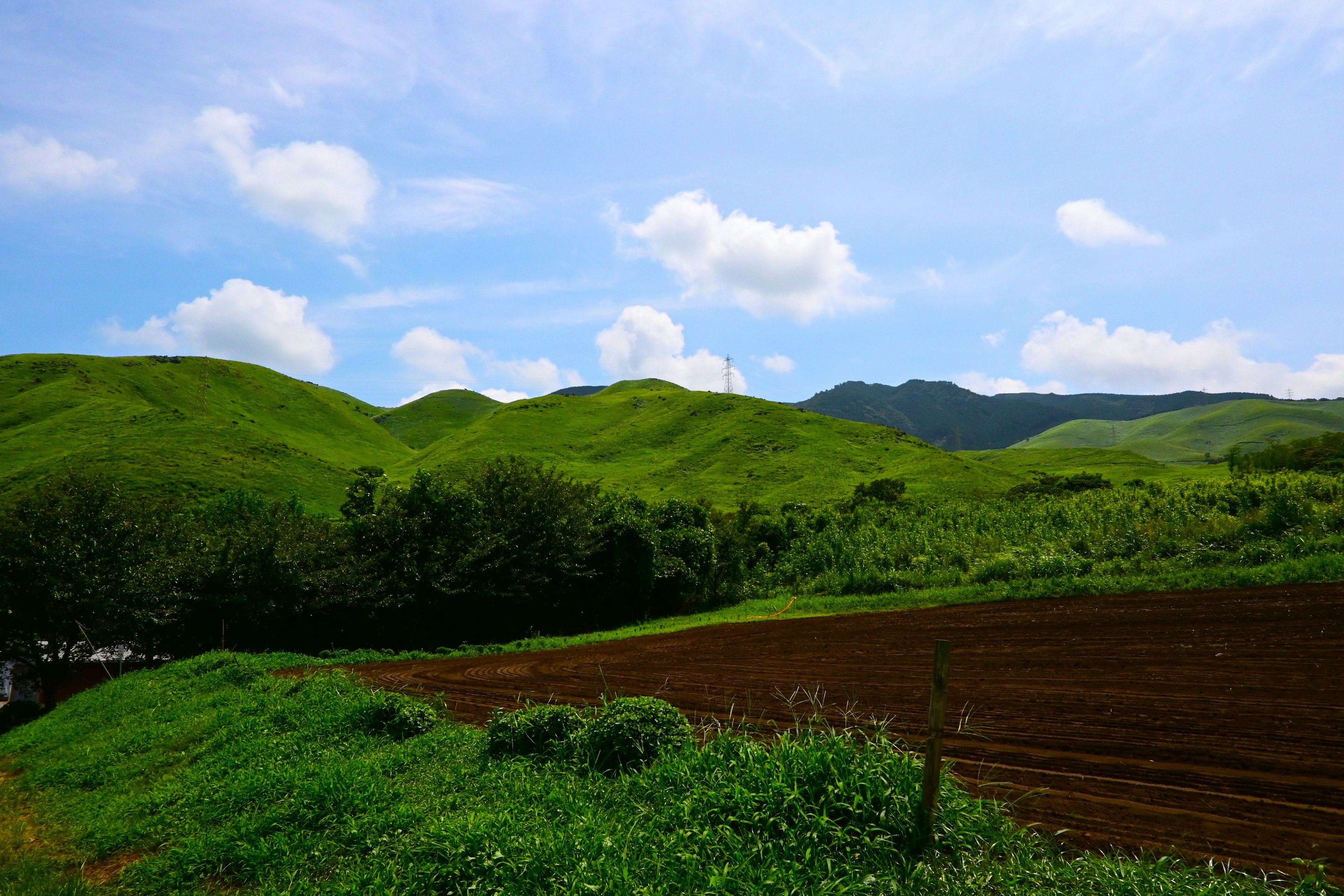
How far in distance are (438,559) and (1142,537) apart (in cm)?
2440

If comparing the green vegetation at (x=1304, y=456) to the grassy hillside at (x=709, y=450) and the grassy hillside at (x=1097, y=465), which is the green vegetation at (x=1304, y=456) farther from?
the grassy hillside at (x=709, y=450)

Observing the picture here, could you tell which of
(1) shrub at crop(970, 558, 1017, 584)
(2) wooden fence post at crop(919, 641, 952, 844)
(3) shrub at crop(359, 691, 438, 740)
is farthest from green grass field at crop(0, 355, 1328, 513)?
(2) wooden fence post at crop(919, 641, 952, 844)

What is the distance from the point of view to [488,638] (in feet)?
96.1

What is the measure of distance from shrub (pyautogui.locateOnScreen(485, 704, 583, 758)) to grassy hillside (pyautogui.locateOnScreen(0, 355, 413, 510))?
62241 millimetres

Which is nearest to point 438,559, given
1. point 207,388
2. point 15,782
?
point 15,782

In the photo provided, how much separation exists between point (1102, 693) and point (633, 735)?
6383 millimetres

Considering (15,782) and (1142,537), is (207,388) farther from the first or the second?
(1142,537)

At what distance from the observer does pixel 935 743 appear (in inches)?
196

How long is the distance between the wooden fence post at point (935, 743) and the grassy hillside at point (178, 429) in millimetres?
67407

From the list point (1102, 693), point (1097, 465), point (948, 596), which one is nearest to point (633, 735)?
point (1102, 693)

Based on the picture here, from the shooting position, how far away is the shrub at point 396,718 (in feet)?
32.2

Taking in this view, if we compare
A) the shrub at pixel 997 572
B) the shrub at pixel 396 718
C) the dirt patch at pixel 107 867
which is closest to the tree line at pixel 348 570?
the shrub at pixel 997 572

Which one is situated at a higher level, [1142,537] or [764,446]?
[764,446]

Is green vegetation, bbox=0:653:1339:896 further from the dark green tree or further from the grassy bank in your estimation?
the dark green tree
